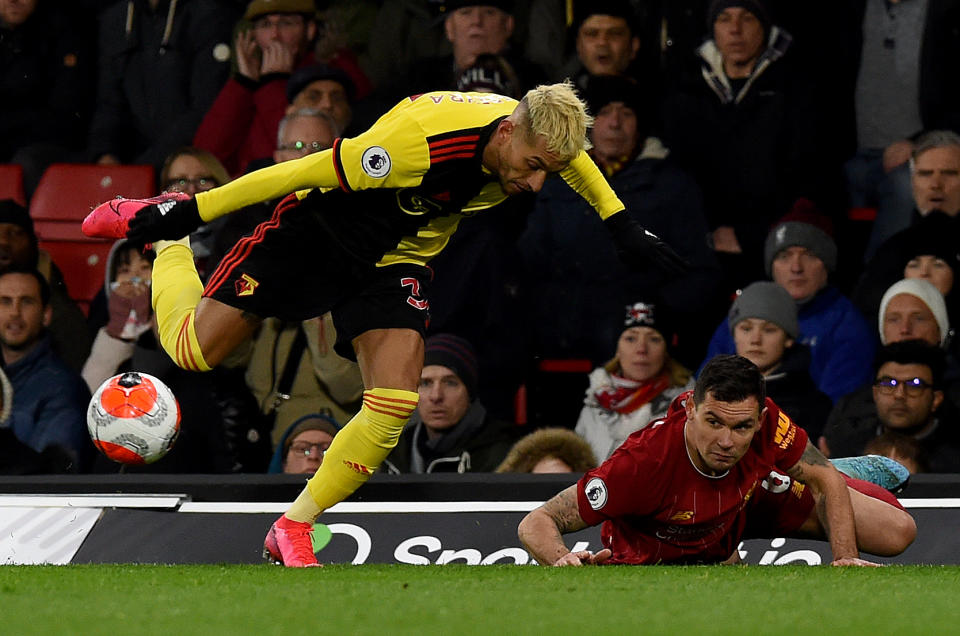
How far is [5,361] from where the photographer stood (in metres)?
8.41

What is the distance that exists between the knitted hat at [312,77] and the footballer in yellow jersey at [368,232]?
2.81m

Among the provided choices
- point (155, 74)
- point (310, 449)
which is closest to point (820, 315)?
point (310, 449)

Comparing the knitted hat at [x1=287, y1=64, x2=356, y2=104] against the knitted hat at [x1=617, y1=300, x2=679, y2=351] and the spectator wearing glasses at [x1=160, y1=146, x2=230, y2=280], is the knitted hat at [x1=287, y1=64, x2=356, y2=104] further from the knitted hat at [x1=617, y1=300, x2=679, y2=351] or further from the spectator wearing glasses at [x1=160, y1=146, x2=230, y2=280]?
the knitted hat at [x1=617, y1=300, x2=679, y2=351]

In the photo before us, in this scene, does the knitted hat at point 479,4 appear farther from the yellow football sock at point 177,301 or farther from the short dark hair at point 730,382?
the short dark hair at point 730,382

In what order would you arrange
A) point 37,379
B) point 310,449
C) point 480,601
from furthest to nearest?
1. point 37,379
2. point 310,449
3. point 480,601

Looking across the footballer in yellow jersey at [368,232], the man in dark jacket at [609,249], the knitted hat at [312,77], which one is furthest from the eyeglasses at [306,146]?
the footballer in yellow jersey at [368,232]

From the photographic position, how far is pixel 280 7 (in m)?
9.59

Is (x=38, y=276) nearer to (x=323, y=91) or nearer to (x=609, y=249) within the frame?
(x=323, y=91)

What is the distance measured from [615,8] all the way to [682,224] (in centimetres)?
145

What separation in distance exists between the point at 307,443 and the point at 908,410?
2793 millimetres

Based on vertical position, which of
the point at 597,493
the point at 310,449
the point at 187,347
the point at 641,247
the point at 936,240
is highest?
the point at 641,247

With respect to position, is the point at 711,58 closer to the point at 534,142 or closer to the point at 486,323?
the point at 486,323

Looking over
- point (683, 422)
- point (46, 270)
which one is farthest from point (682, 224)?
point (46, 270)

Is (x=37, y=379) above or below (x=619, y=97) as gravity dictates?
below
